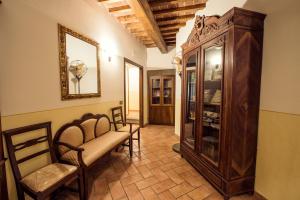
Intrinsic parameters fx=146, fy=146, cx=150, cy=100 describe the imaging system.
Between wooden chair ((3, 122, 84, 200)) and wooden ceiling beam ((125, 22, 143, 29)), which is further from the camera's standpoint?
wooden ceiling beam ((125, 22, 143, 29))

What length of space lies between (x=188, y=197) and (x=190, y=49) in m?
2.13

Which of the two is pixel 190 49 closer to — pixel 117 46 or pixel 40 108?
pixel 117 46

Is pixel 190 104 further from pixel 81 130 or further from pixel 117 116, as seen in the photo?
pixel 81 130

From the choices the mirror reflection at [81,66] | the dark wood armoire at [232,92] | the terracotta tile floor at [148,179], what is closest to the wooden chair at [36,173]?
the terracotta tile floor at [148,179]

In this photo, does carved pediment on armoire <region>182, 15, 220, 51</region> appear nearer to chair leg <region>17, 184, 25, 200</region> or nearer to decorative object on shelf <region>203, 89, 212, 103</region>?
decorative object on shelf <region>203, 89, 212, 103</region>

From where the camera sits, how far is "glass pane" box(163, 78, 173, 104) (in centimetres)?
506

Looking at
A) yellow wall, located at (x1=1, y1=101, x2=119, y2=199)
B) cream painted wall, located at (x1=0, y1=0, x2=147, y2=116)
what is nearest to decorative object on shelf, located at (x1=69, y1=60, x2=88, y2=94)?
cream painted wall, located at (x1=0, y1=0, x2=147, y2=116)

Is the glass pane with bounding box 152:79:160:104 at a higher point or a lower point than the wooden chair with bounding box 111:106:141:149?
higher

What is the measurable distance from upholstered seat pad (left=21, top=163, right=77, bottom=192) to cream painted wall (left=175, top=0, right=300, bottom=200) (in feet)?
7.04

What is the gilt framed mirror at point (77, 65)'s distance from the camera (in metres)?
1.97

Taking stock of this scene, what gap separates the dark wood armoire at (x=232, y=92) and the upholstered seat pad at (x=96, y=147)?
137cm

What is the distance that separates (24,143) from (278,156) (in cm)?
265

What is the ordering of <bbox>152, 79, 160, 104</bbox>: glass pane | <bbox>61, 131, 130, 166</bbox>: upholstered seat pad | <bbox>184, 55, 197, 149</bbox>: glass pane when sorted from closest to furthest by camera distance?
<bbox>61, 131, 130, 166</bbox>: upholstered seat pad < <bbox>184, 55, 197, 149</bbox>: glass pane < <bbox>152, 79, 160, 104</bbox>: glass pane

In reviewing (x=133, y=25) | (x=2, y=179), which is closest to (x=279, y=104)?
(x=2, y=179)
